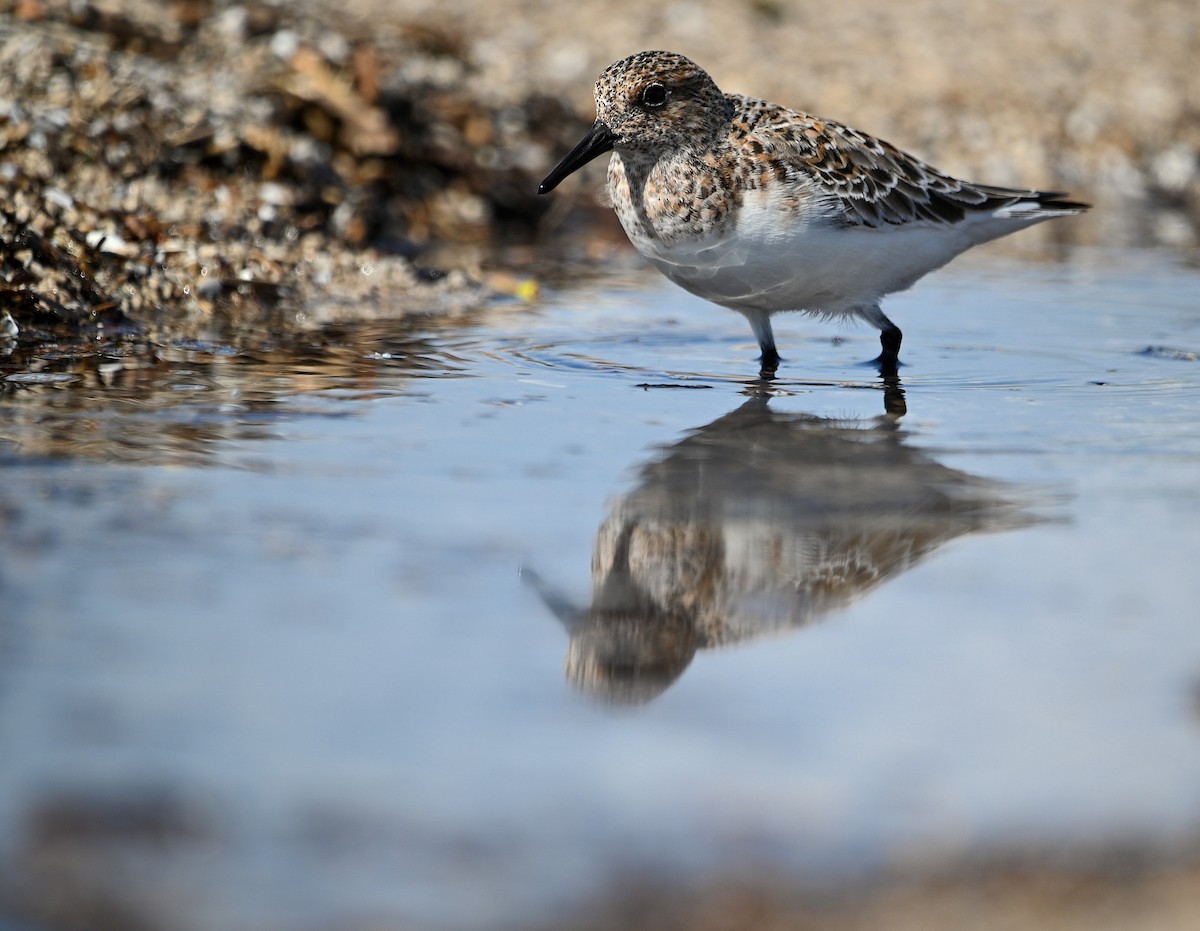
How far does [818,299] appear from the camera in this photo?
20.0ft

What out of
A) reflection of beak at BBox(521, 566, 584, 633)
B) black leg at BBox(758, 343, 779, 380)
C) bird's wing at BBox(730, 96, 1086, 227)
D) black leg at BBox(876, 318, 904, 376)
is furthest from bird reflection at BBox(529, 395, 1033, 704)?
bird's wing at BBox(730, 96, 1086, 227)

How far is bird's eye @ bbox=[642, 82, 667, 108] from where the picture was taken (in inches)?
235

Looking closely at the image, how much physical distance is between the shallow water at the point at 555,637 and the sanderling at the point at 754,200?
23.3 inches

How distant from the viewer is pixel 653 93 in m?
5.96

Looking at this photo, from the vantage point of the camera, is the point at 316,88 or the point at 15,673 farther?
the point at 316,88

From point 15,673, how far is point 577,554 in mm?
1350

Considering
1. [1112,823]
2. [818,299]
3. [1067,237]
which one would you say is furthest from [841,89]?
[1112,823]

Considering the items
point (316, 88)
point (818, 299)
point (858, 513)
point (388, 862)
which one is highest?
point (316, 88)

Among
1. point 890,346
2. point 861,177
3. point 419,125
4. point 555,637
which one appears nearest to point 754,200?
point 861,177

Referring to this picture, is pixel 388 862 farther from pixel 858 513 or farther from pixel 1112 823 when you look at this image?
pixel 858 513

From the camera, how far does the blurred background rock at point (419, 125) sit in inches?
287

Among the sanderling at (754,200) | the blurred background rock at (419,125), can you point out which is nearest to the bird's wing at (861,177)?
the sanderling at (754,200)

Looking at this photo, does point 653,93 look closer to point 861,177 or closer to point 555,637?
point 861,177

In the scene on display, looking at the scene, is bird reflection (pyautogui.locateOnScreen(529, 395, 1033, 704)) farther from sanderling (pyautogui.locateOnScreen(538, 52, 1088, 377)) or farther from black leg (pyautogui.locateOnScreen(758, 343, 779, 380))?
black leg (pyautogui.locateOnScreen(758, 343, 779, 380))
